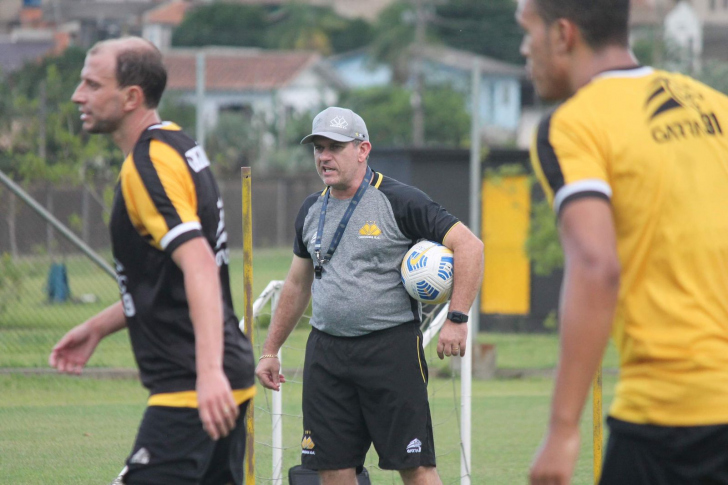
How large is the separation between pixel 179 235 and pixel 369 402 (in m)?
2.15

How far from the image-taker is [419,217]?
5.35 m

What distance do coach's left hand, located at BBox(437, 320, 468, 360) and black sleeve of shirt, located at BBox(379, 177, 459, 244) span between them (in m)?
0.45

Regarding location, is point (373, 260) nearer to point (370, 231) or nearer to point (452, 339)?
point (370, 231)

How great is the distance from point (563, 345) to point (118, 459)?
5783 mm

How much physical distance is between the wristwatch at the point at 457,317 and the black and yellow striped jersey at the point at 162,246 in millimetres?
1825

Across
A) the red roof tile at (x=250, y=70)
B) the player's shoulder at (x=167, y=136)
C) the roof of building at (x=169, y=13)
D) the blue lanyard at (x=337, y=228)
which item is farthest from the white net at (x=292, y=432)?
the roof of building at (x=169, y=13)

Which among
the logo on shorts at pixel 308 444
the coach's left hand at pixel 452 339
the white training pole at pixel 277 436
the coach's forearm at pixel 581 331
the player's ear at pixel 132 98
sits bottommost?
the white training pole at pixel 277 436

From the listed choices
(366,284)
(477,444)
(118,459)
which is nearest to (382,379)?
(366,284)

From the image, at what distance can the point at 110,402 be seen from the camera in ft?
34.2

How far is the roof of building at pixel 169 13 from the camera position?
3636 inches

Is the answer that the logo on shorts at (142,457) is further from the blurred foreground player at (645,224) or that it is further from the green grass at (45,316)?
the green grass at (45,316)

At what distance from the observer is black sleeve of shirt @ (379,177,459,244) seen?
17.5ft

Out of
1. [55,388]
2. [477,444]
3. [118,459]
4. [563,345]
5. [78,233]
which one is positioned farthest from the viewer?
[78,233]

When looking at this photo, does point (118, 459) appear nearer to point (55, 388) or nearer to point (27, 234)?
point (55, 388)
